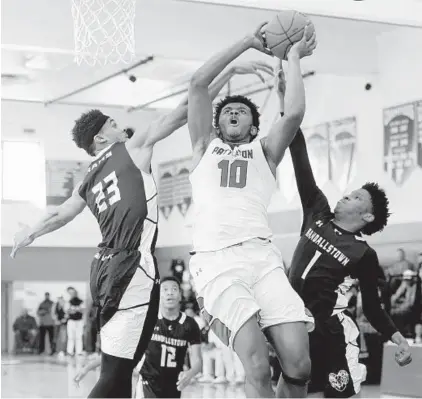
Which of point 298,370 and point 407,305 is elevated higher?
point 298,370

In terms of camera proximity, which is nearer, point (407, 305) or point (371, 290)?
point (371, 290)

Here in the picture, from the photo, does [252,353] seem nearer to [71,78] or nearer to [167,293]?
[167,293]

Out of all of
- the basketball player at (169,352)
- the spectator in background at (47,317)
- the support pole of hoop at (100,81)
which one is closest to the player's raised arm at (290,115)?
the basketball player at (169,352)

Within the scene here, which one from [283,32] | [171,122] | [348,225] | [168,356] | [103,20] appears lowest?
[168,356]

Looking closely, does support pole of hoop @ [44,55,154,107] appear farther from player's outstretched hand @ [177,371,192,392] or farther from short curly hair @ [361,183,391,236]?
short curly hair @ [361,183,391,236]

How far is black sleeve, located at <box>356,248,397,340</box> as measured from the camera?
6.07m

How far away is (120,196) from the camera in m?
5.46

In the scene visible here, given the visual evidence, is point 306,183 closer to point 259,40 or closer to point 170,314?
point 259,40

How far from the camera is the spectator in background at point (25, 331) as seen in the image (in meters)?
24.3

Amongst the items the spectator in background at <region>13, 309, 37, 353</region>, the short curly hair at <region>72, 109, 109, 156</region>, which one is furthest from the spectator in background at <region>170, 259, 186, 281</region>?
the short curly hair at <region>72, 109, 109, 156</region>

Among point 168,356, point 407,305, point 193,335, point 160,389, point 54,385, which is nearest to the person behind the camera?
point 160,389

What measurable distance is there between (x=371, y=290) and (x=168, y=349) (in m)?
1.91

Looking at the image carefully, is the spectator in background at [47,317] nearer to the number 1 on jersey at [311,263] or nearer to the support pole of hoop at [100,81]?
the support pole of hoop at [100,81]

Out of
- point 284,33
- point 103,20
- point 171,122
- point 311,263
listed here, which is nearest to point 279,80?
point 284,33
